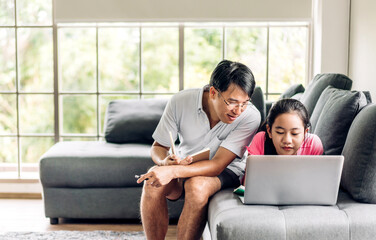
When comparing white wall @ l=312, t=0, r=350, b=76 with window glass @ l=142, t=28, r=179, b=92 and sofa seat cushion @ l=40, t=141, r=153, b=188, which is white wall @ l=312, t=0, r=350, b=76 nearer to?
window glass @ l=142, t=28, r=179, b=92

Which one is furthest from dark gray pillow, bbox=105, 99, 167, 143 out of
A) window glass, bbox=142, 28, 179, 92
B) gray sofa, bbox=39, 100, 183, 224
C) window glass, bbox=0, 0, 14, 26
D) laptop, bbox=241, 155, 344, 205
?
laptop, bbox=241, 155, 344, 205

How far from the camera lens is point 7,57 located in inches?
179

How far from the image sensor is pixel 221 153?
2.46 m

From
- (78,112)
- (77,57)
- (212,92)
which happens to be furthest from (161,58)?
(212,92)

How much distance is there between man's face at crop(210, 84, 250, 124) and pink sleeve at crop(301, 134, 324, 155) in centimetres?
34

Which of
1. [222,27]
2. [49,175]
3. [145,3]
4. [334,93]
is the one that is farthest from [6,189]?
[334,93]

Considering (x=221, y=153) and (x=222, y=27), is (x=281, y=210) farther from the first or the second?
(x=222, y=27)

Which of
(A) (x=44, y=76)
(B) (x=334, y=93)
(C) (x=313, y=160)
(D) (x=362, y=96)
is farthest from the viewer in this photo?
(A) (x=44, y=76)

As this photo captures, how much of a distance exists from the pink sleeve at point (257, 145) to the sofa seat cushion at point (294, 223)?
0.42 metres

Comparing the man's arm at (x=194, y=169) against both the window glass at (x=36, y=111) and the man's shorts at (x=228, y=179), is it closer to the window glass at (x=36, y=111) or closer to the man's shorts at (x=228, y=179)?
the man's shorts at (x=228, y=179)

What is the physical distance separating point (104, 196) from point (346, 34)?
2269mm

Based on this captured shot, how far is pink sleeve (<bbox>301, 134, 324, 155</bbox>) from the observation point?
7.56ft

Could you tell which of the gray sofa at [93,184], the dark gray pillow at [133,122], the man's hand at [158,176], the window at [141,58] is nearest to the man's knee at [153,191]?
the man's hand at [158,176]

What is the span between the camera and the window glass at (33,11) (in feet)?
14.1
